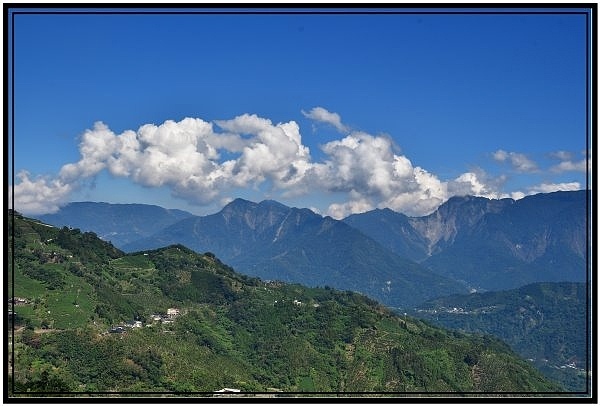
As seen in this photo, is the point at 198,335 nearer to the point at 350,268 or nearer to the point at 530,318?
the point at 530,318

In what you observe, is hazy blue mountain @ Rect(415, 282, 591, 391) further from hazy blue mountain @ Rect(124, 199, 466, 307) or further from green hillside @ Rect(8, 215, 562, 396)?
hazy blue mountain @ Rect(124, 199, 466, 307)

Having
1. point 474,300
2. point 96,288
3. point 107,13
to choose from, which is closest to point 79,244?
point 96,288

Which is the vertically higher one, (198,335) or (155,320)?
(155,320)

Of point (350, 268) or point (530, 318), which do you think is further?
point (350, 268)

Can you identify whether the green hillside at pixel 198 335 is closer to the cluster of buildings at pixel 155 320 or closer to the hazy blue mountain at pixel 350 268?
the cluster of buildings at pixel 155 320

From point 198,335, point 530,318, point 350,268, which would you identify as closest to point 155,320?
point 198,335

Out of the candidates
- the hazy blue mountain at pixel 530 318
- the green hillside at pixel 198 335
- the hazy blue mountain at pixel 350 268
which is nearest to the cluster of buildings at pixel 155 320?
the green hillside at pixel 198 335

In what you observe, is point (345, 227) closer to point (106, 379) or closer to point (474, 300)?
point (474, 300)
